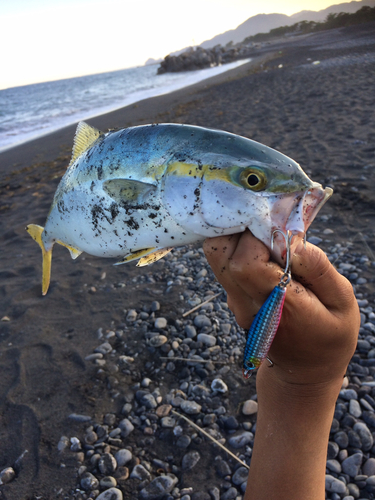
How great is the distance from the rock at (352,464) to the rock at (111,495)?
159 cm

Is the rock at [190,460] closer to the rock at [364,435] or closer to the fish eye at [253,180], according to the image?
the rock at [364,435]

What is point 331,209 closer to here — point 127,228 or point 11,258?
point 127,228

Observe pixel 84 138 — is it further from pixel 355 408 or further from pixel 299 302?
pixel 355 408

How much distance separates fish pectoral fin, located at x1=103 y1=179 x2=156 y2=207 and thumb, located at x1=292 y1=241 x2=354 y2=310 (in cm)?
81

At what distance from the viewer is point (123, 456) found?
2.52 m

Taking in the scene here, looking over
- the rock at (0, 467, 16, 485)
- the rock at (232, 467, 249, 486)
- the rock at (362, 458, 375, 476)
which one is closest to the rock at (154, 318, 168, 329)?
the rock at (232, 467, 249, 486)

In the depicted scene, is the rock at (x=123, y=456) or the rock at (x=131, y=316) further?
the rock at (x=131, y=316)

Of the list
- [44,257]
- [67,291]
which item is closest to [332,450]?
[44,257]

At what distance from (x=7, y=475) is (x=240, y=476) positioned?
5.66 feet

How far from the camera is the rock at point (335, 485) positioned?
7.07ft

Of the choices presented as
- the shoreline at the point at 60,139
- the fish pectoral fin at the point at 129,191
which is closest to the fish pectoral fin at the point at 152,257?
the fish pectoral fin at the point at 129,191

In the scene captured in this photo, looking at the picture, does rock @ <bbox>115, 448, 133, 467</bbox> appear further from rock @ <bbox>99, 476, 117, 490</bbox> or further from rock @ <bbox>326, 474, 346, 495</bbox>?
rock @ <bbox>326, 474, 346, 495</bbox>

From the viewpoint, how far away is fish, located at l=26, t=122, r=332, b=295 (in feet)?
4.80

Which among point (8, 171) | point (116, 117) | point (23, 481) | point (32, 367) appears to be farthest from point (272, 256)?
point (116, 117)
